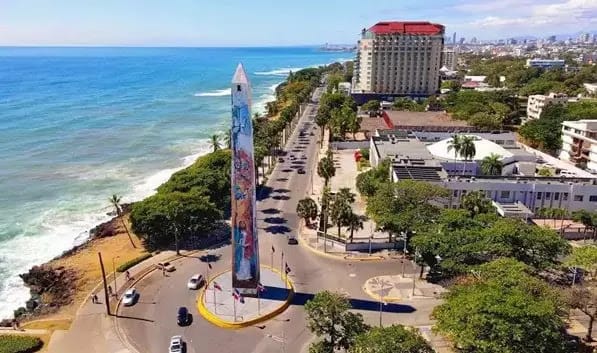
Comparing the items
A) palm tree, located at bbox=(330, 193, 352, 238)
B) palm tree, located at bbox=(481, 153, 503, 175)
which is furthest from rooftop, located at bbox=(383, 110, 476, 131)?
palm tree, located at bbox=(330, 193, 352, 238)

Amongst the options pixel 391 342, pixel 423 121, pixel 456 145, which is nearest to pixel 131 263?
pixel 391 342

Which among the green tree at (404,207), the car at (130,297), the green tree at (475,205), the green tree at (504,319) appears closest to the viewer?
the green tree at (504,319)

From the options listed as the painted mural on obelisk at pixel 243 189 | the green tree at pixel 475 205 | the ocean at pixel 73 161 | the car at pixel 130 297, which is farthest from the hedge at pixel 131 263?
the green tree at pixel 475 205

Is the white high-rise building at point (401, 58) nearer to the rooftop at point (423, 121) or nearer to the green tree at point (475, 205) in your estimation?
the rooftop at point (423, 121)

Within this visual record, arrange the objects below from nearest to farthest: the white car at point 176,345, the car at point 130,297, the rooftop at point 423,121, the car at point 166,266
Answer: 1. the white car at point 176,345
2. the car at point 130,297
3. the car at point 166,266
4. the rooftop at point 423,121

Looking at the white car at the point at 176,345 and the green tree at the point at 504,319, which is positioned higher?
the green tree at the point at 504,319

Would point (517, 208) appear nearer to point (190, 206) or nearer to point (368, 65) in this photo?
point (190, 206)
